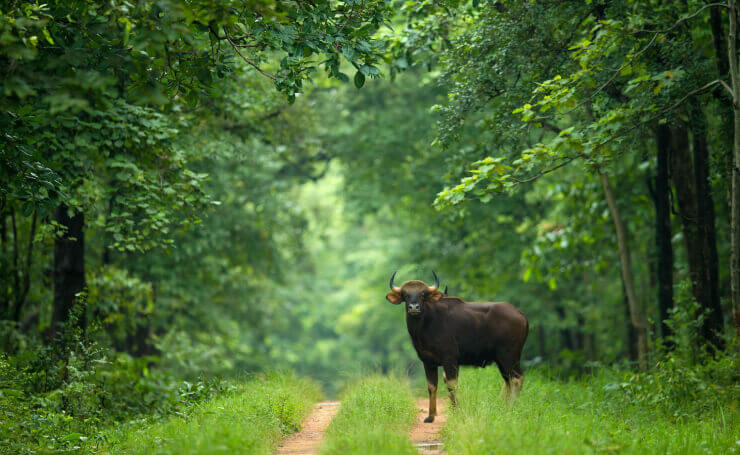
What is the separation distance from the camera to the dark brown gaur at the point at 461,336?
9195 mm

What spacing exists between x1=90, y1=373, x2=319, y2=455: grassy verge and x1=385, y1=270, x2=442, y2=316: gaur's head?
2216 mm

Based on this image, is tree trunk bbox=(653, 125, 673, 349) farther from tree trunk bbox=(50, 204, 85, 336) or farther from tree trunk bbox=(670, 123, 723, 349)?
tree trunk bbox=(50, 204, 85, 336)

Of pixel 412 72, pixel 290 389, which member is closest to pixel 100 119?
pixel 290 389

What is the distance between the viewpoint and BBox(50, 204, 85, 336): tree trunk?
11.0 meters

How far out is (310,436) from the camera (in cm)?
862

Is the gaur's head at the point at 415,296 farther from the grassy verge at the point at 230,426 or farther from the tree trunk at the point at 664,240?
the tree trunk at the point at 664,240

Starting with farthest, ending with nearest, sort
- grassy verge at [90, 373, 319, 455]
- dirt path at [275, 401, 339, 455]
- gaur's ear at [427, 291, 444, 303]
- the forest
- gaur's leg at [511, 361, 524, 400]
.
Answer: gaur's ear at [427, 291, 444, 303], gaur's leg at [511, 361, 524, 400], dirt path at [275, 401, 339, 455], the forest, grassy verge at [90, 373, 319, 455]

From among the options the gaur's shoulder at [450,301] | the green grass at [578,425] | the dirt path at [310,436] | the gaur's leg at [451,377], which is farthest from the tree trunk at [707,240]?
the dirt path at [310,436]

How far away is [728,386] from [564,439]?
4.08 metres

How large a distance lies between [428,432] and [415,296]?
1.81 meters

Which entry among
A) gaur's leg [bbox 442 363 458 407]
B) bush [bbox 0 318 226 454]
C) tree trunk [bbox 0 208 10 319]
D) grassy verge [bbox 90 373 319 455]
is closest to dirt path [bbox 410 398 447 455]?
gaur's leg [bbox 442 363 458 407]

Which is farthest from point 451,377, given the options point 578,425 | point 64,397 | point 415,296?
point 64,397

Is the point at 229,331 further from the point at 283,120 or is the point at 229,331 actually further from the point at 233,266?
the point at 283,120

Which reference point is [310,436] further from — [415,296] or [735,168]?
[735,168]
